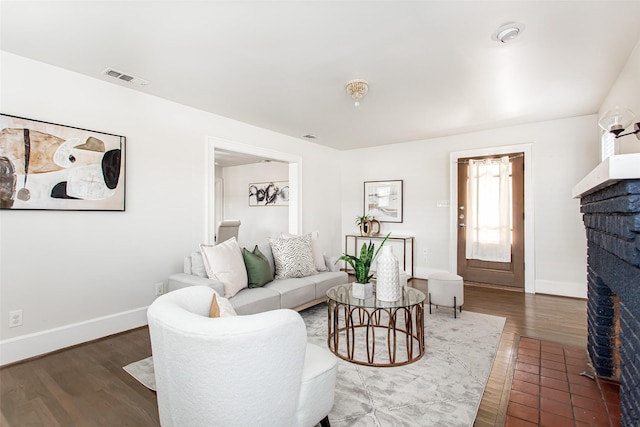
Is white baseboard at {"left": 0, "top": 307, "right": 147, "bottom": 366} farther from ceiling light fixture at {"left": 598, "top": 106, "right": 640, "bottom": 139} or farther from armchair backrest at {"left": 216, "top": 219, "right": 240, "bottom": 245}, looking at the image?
ceiling light fixture at {"left": 598, "top": 106, "right": 640, "bottom": 139}

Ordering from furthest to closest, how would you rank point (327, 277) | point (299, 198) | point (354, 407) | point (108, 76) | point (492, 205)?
point (299, 198) → point (492, 205) → point (327, 277) → point (108, 76) → point (354, 407)

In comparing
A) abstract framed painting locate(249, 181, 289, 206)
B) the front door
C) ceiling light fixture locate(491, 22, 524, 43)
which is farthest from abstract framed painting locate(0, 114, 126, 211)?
the front door

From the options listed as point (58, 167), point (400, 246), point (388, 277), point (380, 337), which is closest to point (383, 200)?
point (400, 246)

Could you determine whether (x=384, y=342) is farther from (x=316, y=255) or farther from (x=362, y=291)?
(x=316, y=255)

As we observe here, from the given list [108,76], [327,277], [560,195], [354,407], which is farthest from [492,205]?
[108,76]

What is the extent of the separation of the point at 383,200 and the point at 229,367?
5013 millimetres

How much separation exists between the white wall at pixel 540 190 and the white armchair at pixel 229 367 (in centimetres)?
441

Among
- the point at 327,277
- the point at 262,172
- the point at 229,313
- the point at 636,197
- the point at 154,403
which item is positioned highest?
the point at 262,172

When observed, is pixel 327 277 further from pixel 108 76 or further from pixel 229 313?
pixel 108 76

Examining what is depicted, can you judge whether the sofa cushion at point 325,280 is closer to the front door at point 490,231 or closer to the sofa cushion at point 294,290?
the sofa cushion at point 294,290

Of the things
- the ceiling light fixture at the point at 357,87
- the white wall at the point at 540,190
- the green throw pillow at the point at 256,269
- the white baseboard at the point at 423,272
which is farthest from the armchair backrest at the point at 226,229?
the white baseboard at the point at 423,272

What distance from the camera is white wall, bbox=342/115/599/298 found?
13.7 feet

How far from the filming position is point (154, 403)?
76.0 inches

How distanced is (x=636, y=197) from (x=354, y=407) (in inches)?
66.7
